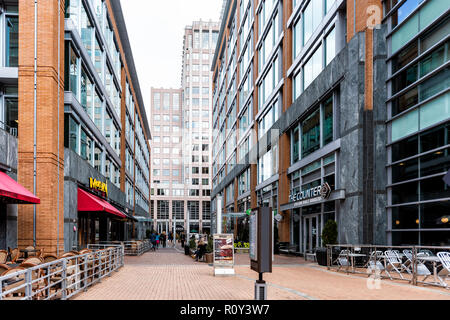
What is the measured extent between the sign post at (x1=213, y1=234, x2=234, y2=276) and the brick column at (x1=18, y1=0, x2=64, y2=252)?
668 cm

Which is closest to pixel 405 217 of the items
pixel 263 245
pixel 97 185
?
pixel 263 245

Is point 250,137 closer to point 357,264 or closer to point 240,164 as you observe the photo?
point 240,164

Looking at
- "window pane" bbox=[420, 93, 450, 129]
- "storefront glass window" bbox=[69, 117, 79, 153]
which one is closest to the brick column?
"storefront glass window" bbox=[69, 117, 79, 153]

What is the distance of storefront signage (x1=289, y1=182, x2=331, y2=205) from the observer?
2338cm

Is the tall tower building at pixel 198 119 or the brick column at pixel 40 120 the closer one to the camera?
the brick column at pixel 40 120

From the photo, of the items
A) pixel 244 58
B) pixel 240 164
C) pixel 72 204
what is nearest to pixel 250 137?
pixel 240 164

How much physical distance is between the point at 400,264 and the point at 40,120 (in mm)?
13917

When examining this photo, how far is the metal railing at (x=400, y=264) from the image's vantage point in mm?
12500

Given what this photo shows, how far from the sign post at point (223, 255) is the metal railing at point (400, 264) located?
4.15 metres

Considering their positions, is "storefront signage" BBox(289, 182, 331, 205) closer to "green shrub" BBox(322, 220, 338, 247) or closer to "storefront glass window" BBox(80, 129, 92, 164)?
"green shrub" BBox(322, 220, 338, 247)

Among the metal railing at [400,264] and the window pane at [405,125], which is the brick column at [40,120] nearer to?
the metal railing at [400,264]

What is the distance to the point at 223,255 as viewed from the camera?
16094 millimetres

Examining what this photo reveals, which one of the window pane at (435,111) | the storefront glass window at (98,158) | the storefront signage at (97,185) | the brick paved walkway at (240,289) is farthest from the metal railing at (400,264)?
the storefront glass window at (98,158)
